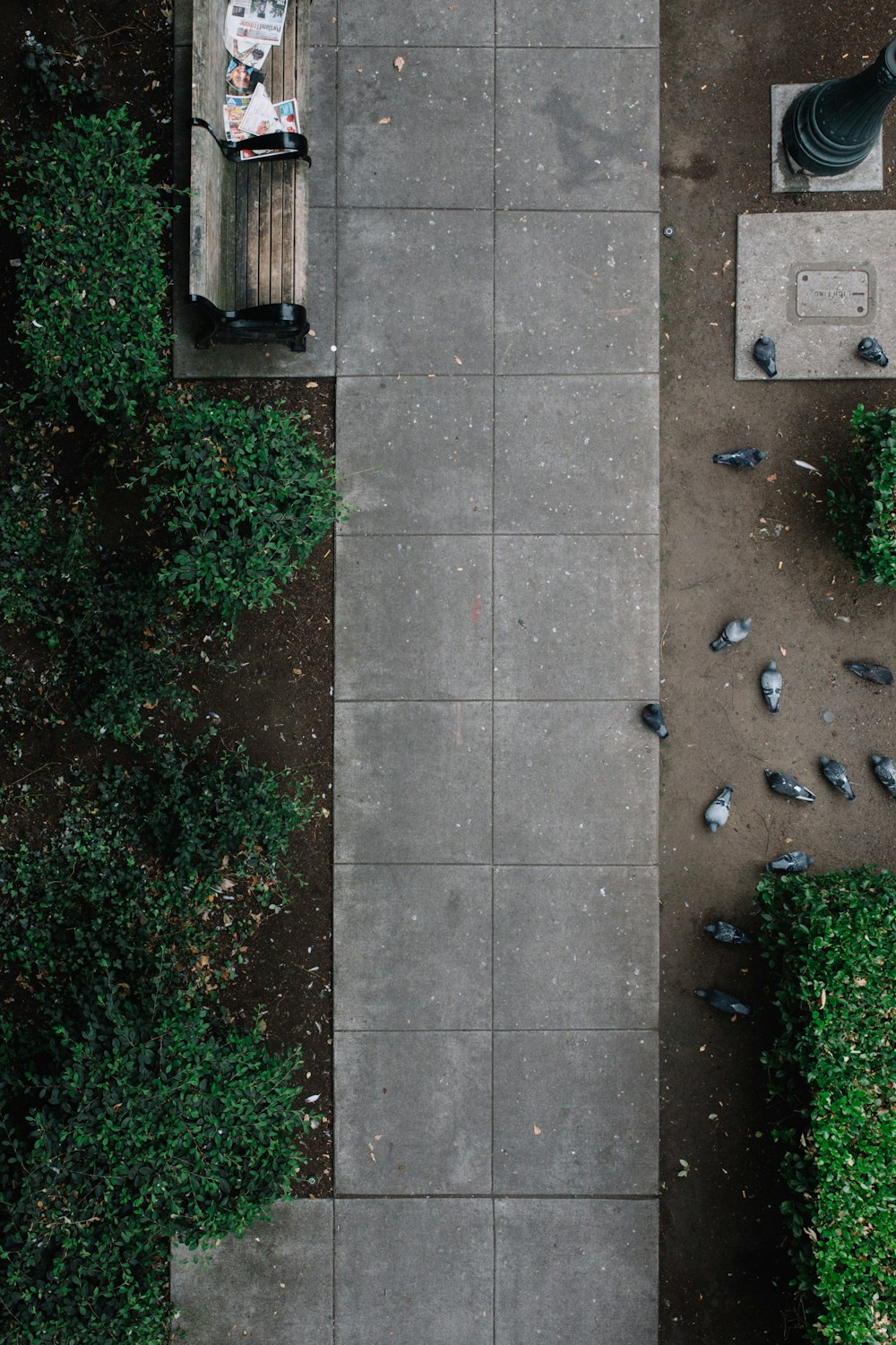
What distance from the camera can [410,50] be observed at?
5891 mm

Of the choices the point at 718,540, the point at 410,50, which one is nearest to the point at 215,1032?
the point at 718,540

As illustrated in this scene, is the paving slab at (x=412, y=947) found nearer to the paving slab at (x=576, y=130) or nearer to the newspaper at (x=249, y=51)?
the paving slab at (x=576, y=130)

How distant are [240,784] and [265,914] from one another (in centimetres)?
101

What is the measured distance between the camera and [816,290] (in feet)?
19.4

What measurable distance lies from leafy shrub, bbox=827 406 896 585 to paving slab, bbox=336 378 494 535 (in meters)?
2.28

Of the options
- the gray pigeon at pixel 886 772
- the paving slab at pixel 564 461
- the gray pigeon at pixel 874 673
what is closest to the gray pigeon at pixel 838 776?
the gray pigeon at pixel 886 772

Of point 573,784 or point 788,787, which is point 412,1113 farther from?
point 788,787

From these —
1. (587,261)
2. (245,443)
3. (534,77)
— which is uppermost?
(534,77)

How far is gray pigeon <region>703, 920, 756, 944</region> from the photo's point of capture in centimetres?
574

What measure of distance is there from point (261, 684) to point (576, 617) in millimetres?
2188

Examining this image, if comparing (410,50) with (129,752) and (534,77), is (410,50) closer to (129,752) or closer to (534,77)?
(534,77)

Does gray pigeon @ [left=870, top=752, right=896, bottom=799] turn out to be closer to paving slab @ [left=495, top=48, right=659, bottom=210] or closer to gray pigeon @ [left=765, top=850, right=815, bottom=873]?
gray pigeon @ [left=765, top=850, right=815, bottom=873]

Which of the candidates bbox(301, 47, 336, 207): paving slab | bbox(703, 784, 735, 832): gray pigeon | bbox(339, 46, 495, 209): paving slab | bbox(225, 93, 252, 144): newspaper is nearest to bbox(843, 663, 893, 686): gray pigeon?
bbox(703, 784, 735, 832): gray pigeon

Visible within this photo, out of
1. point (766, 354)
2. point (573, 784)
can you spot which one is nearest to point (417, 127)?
point (766, 354)
